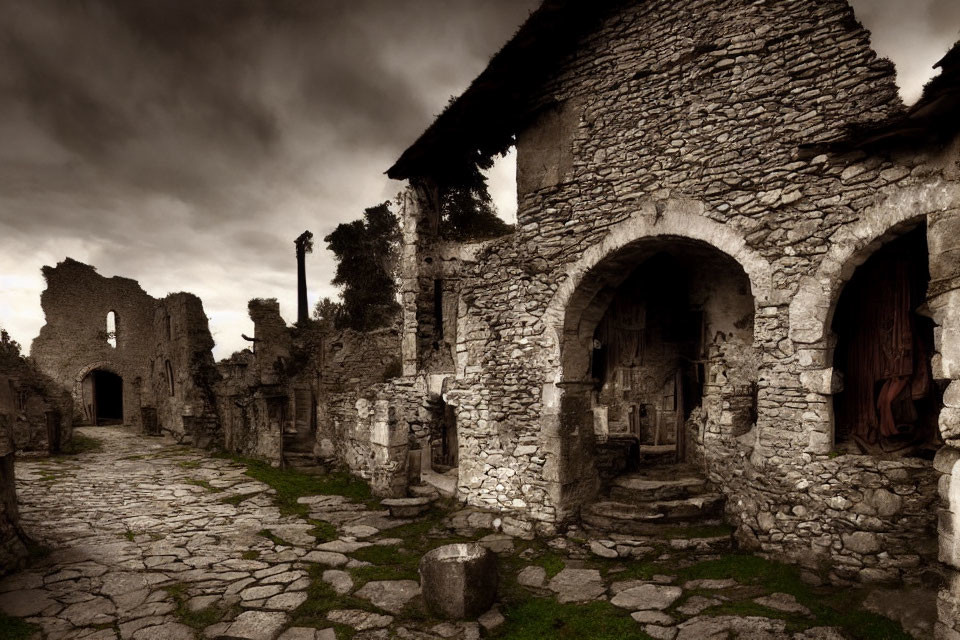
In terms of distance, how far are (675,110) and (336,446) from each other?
31.0ft

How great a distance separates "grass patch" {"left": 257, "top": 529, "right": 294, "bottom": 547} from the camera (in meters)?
6.93

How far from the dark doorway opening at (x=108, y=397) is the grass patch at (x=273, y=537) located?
21564mm

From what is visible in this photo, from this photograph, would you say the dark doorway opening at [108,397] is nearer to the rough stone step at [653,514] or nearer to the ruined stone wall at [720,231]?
the ruined stone wall at [720,231]

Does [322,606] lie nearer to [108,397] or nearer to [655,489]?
[655,489]

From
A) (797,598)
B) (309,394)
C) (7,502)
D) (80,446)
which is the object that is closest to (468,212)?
(309,394)

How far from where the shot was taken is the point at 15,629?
4.53 metres

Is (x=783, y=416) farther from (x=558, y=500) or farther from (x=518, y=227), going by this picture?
(x=518, y=227)

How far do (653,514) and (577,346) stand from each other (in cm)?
246

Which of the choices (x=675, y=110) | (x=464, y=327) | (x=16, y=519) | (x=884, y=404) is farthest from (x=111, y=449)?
(x=884, y=404)

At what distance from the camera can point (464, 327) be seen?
8.25 m

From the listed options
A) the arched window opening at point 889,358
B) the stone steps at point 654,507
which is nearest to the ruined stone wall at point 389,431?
the stone steps at point 654,507

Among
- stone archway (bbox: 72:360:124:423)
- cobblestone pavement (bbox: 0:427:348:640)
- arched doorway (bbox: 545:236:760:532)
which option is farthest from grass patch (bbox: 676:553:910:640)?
stone archway (bbox: 72:360:124:423)

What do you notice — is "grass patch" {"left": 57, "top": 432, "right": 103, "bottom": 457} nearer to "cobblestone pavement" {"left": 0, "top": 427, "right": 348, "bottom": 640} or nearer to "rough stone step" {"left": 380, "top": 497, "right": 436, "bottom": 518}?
"cobblestone pavement" {"left": 0, "top": 427, "right": 348, "bottom": 640}

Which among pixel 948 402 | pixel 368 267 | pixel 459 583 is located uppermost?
pixel 368 267
